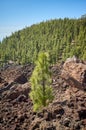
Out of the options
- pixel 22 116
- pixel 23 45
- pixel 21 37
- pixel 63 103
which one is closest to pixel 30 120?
pixel 22 116

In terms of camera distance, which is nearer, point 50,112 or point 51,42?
point 50,112

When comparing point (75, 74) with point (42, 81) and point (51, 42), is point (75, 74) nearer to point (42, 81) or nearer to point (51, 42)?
point (42, 81)

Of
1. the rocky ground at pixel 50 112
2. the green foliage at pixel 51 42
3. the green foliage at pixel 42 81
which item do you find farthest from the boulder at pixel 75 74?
the green foliage at pixel 51 42

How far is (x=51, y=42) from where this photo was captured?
15588 centimetres

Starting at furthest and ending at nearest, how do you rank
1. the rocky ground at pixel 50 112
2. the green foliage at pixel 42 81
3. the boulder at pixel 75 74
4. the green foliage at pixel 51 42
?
the green foliage at pixel 51 42 < the boulder at pixel 75 74 < the green foliage at pixel 42 81 < the rocky ground at pixel 50 112

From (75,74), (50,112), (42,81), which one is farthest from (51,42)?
(50,112)

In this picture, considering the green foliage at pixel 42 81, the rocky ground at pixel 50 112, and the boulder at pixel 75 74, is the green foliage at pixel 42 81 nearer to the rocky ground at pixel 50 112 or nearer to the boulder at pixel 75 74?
the rocky ground at pixel 50 112

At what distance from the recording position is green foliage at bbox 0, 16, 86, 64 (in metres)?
126

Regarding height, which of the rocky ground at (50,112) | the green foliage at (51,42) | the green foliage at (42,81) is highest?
the green foliage at (51,42)

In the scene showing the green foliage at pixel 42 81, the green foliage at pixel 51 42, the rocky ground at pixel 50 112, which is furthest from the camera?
the green foliage at pixel 51 42

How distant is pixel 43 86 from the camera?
141 feet

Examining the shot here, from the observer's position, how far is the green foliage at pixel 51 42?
12606cm

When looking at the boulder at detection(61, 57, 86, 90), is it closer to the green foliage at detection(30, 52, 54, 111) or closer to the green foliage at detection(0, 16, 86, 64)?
the green foliage at detection(30, 52, 54, 111)

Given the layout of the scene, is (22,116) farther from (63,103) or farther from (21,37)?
(21,37)
